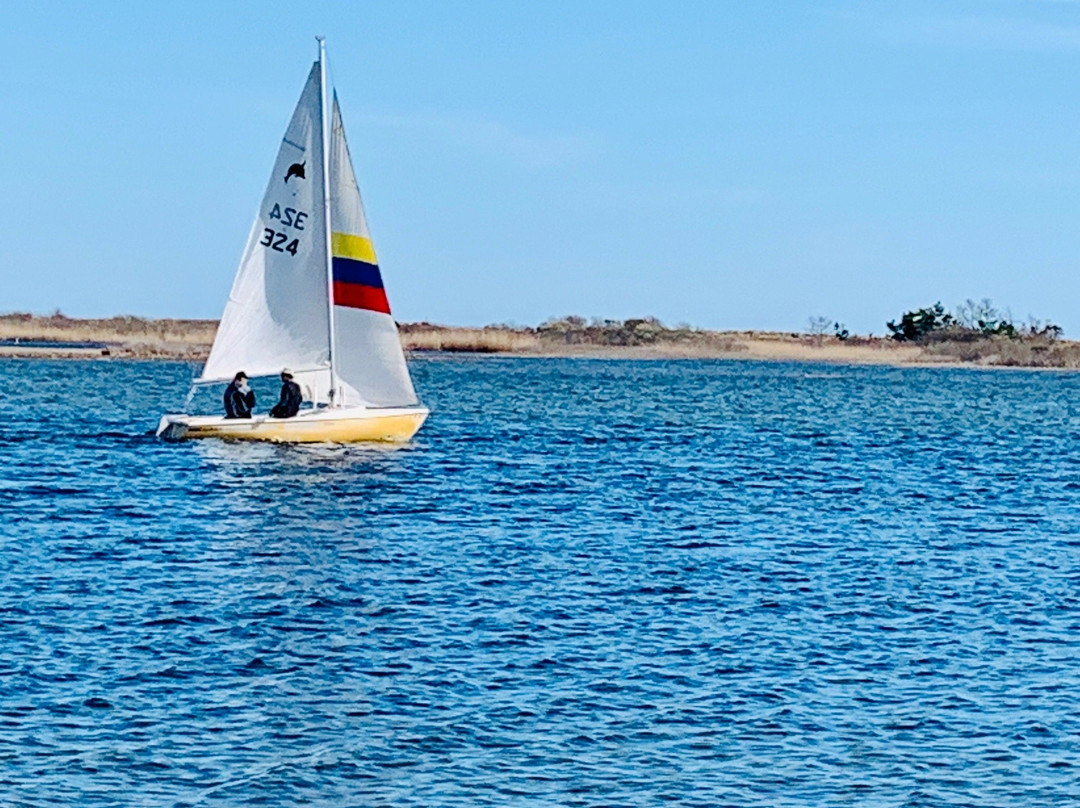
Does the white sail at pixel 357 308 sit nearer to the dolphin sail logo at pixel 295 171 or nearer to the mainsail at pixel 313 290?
the mainsail at pixel 313 290

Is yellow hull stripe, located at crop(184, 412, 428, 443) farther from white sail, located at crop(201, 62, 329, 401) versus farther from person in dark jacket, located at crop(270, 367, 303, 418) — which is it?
white sail, located at crop(201, 62, 329, 401)

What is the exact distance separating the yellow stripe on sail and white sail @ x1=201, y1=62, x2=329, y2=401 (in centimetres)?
29

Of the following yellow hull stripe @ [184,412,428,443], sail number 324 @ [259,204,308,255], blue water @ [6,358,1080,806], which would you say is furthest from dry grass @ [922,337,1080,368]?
sail number 324 @ [259,204,308,255]

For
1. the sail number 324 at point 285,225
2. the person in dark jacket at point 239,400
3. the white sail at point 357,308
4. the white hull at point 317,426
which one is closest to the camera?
the white hull at point 317,426

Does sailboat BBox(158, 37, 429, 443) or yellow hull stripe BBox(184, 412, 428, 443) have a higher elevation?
sailboat BBox(158, 37, 429, 443)

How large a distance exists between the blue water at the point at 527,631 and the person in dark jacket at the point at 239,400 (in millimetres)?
885

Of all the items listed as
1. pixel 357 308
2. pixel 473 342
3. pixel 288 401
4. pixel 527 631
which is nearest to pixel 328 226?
pixel 357 308

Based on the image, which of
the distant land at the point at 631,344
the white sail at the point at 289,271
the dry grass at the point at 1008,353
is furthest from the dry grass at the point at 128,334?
the white sail at the point at 289,271

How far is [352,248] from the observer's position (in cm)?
4322

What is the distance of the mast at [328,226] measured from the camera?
1678 inches

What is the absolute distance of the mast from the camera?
4262 centimetres

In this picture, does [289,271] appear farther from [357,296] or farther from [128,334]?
[128,334]

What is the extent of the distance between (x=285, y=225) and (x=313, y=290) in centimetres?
175

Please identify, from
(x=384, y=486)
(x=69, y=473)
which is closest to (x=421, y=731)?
(x=384, y=486)
